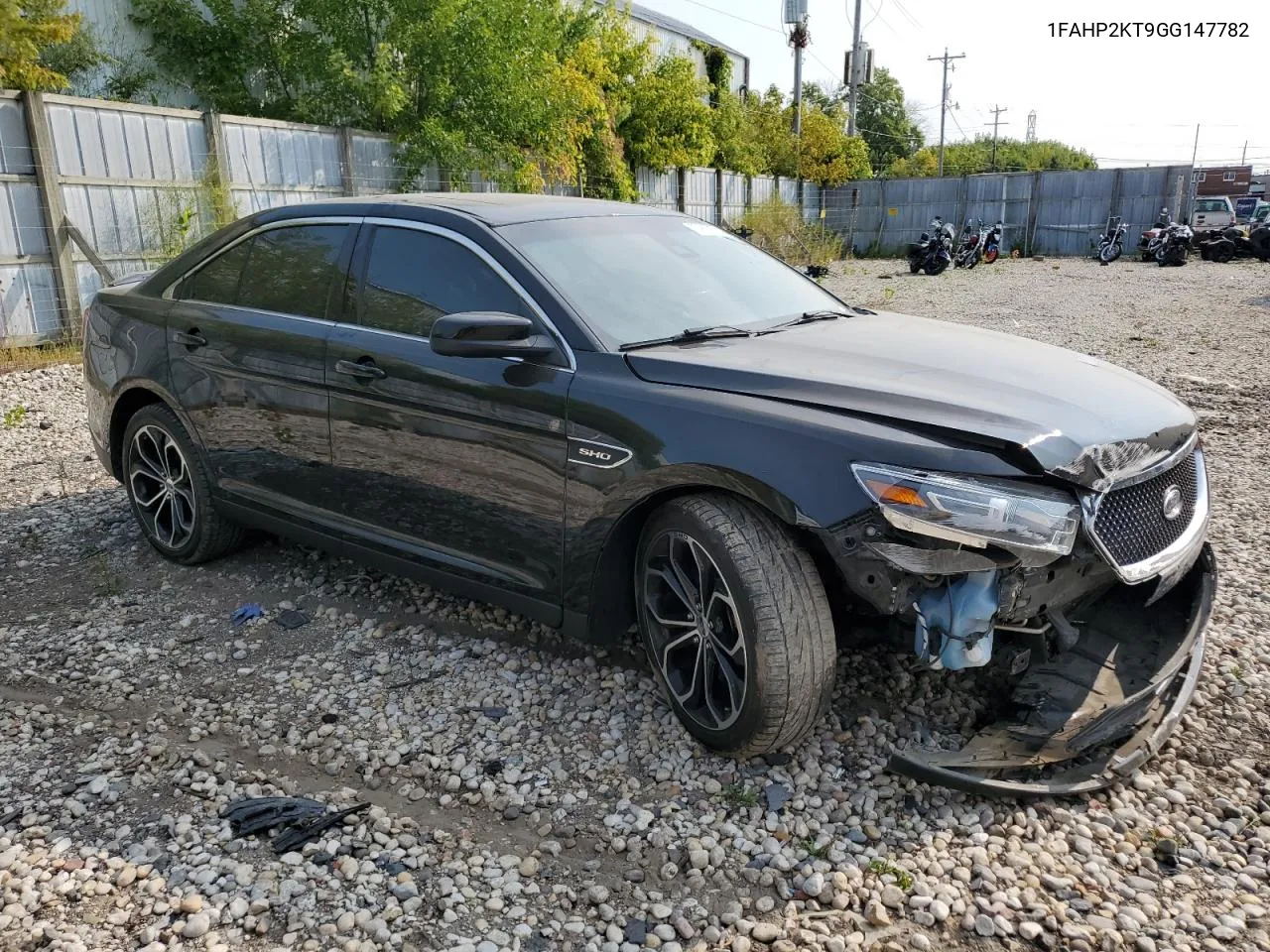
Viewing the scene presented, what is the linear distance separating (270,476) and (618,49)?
20.0 m

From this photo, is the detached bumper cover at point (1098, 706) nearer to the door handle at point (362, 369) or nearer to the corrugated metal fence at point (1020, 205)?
the door handle at point (362, 369)

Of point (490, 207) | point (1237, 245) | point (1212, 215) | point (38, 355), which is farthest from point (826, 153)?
point (490, 207)

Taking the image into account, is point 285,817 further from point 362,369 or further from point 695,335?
point 695,335

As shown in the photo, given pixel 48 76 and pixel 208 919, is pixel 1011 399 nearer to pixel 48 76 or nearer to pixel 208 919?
pixel 208 919

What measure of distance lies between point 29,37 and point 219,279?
32.6 feet

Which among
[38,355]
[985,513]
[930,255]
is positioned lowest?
[930,255]

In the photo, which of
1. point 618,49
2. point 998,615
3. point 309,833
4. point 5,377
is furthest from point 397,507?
point 618,49

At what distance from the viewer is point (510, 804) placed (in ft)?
9.62

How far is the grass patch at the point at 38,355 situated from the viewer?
30.0ft

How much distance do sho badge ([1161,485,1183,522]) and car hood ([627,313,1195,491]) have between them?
0.41 ft

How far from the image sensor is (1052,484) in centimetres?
257

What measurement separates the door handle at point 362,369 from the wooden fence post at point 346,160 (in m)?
10.6

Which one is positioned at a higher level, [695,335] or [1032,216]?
[695,335]

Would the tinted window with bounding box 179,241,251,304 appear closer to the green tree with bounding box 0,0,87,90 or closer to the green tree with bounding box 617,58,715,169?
the green tree with bounding box 0,0,87,90
